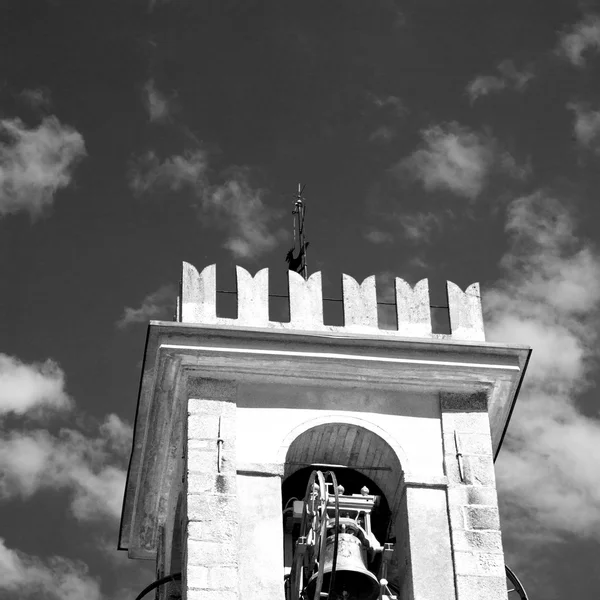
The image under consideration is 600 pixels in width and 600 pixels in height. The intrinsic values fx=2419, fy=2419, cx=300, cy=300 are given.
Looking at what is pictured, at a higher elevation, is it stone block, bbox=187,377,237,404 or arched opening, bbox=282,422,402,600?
stone block, bbox=187,377,237,404

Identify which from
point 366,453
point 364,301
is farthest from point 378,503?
point 364,301

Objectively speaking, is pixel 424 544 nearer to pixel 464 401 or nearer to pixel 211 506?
pixel 464 401

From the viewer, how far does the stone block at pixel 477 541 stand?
26.0 m

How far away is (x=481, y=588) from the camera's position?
1011 inches

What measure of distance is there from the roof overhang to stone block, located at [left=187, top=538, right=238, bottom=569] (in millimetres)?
2096

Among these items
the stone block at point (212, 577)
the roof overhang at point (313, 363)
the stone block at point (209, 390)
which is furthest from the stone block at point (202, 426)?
the stone block at point (212, 577)

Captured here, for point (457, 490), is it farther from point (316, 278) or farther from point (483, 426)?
point (316, 278)

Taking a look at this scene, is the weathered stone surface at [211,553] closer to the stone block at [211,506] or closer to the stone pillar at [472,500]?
the stone block at [211,506]

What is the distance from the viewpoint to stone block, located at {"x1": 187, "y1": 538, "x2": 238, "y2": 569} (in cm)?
2548

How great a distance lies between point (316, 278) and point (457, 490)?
3.25 m

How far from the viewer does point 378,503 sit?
88.8 feet

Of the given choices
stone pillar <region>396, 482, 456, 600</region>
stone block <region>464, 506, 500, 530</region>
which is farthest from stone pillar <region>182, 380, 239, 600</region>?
stone block <region>464, 506, 500, 530</region>

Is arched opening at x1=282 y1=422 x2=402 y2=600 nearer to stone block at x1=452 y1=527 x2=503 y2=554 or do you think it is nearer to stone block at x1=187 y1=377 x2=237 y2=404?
stone block at x1=452 y1=527 x2=503 y2=554

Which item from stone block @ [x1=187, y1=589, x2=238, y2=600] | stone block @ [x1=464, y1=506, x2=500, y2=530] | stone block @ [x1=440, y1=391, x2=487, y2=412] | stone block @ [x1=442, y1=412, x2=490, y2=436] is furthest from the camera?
stone block @ [x1=440, y1=391, x2=487, y2=412]
